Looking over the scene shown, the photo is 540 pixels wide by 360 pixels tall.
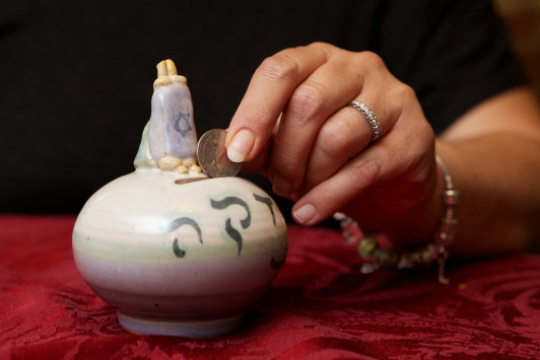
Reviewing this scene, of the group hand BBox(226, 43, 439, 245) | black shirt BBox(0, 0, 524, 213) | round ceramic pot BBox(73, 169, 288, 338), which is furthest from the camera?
black shirt BBox(0, 0, 524, 213)

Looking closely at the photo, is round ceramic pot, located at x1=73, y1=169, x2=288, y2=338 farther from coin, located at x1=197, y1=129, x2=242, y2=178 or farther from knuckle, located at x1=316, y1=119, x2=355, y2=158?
knuckle, located at x1=316, y1=119, x2=355, y2=158

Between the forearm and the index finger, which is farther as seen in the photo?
the forearm

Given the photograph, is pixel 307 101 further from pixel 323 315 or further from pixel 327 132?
pixel 323 315

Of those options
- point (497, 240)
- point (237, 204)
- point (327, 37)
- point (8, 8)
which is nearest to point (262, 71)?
point (237, 204)

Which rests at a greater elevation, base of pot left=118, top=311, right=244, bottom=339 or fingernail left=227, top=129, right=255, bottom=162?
fingernail left=227, top=129, right=255, bottom=162

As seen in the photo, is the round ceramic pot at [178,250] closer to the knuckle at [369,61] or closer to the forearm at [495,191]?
the knuckle at [369,61]

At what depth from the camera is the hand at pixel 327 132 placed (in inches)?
23.6

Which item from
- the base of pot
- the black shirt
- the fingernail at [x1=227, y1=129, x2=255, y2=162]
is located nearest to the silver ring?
the fingernail at [x1=227, y1=129, x2=255, y2=162]

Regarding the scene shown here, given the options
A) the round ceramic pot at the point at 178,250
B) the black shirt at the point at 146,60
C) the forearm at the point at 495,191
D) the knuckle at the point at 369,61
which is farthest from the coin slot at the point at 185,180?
the black shirt at the point at 146,60

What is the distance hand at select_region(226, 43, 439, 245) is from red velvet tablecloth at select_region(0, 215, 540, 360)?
0.11 m

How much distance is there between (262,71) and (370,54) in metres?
0.16

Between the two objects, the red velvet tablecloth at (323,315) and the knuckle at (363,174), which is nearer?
the red velvet tablecloth at (323,315)

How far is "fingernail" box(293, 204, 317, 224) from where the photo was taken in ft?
2.17

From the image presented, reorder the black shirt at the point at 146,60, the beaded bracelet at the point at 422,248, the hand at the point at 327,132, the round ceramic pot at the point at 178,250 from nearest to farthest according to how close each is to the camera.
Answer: the round ceramic pot at the point at 178,250 < the hand at the point at 327,132 < the beaded bracelet at the point at 422,248 < the black shirt at the point at 146,60
